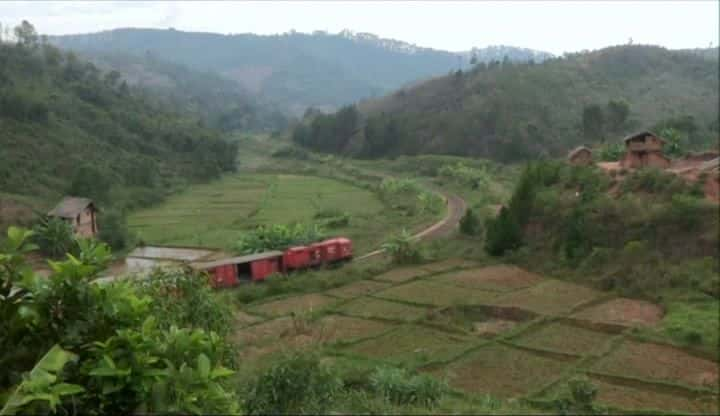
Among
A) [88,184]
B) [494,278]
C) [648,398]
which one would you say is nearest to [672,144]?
[494,278]

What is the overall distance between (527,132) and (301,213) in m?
33.1

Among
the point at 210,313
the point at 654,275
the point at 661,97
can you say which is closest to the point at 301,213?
the point at 654,275

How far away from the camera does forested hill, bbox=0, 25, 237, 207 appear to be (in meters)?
28.6

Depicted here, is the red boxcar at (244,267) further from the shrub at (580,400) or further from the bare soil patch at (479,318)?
the shrub at (580,400)

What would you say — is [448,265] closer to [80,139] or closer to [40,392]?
[80,139]

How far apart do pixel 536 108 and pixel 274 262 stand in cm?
5177

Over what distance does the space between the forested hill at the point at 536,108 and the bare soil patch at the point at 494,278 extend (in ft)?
106

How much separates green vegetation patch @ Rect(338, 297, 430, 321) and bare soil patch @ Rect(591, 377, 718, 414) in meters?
6.83

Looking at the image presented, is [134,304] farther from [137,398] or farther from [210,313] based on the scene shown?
[210,313]

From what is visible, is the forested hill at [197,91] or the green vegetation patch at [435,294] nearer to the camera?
the green vegetation patch at [435,294]

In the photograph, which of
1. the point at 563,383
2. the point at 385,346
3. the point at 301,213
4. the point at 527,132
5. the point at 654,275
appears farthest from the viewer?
the point at 527,132

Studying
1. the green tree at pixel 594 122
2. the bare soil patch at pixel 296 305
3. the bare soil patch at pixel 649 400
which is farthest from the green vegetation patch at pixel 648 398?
the green tree at pixel 594 122

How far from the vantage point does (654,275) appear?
23547mm

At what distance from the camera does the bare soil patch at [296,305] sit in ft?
73.7
